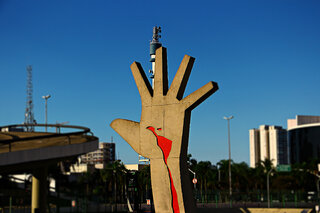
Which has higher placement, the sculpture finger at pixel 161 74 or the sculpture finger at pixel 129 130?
the sculpture finger at pixel 161 74

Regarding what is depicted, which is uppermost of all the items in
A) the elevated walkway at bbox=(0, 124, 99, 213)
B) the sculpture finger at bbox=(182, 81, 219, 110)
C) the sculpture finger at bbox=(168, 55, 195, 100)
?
the sculpture finger at bbox=(168, 55, 195, 100)

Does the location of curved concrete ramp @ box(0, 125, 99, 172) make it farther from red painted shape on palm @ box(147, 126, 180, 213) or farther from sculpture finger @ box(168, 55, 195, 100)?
sculpture finger @ box(168, 55, 195, 100)

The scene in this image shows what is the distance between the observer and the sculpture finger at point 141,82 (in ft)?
81.5

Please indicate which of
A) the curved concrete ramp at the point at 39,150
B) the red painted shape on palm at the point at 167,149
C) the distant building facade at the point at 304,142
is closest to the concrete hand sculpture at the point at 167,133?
the red painted shape on palm at the point at 167,149

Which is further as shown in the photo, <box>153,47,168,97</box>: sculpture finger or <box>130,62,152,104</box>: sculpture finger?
<box>130,62,152,104</box>: sculpture finger

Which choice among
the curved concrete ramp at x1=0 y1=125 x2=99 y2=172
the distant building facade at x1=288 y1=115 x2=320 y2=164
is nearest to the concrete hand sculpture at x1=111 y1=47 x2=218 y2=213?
the curved concrete ramp at x1=0 y1=125 x2=99 y2=172

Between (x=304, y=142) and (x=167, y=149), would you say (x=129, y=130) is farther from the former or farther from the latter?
(x=304, y=142)

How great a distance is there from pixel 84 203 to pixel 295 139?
14753 cm

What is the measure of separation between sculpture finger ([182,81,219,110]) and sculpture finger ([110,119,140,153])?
3470mm

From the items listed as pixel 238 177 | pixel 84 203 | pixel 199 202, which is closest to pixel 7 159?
pixel 84 203

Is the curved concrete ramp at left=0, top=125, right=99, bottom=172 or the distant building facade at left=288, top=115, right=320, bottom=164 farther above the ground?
the distant building facade at left=288, top=115, right=320, bottom=164

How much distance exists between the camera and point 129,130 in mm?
25078

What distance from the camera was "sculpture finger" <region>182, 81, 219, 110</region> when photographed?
22114mm

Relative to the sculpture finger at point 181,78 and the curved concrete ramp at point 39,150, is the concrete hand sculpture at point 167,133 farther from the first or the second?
the curved concrete ramp at point 39,150
